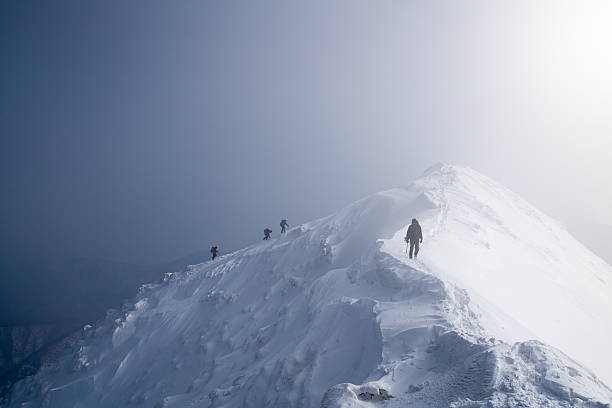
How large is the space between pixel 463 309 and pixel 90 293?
8644 inches

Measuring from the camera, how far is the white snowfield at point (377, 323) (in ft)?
24.0

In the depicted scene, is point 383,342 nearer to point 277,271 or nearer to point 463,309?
point 463,309

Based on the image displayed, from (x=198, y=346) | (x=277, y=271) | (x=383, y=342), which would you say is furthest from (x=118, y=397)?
(x=383, y=342)

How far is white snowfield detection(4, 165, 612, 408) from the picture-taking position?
7.30m

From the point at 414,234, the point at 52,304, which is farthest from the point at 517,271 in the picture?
the point at 52,304

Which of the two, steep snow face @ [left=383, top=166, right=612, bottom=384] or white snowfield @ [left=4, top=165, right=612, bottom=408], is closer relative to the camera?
white snowfield @ [left=4, top=165, right=612, bottom=408]

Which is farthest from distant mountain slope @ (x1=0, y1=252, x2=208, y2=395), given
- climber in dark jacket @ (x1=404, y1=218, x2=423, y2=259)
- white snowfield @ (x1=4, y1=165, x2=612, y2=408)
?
climber in dark jacket @ (x1=404, y1=218, x2=423, y2=259)

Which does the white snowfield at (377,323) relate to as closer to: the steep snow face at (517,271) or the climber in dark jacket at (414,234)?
the steep snow face at (517,271)

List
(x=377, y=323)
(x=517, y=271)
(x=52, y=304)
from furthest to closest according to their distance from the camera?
(x=52, y=304)
(x=517, y=271)
(x=377, y=323)

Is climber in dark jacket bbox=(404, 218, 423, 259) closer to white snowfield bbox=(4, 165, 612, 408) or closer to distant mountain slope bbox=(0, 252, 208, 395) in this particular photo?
white snowfield bbox=(4, 165, 612, 408)

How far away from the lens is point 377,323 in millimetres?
11531

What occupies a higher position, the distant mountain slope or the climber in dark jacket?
the climber in dark jacket

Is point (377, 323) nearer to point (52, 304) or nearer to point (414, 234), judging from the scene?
point (414, 234)

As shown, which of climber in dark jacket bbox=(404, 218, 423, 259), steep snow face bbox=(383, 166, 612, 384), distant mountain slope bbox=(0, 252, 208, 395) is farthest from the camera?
distant mountain slope bbox=(0, 252, 208, 395)
